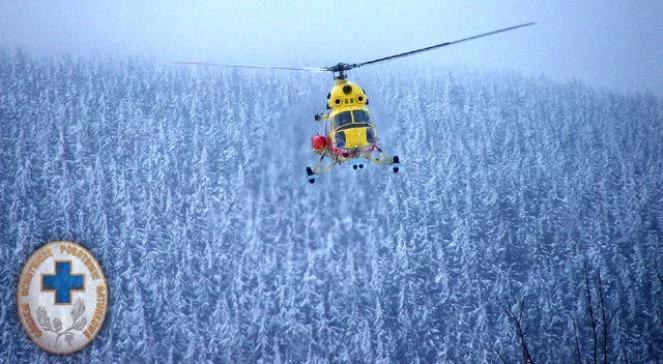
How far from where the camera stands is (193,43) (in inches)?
1252

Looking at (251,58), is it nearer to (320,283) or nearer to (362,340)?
(320,283)

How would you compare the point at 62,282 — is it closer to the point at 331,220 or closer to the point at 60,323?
the point at 60,323

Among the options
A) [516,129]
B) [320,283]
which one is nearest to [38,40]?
[320,283]

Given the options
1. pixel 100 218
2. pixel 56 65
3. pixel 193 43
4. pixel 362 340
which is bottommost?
pixel 362 340

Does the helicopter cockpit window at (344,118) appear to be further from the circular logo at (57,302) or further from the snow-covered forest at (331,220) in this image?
the circular logo at (57,302)

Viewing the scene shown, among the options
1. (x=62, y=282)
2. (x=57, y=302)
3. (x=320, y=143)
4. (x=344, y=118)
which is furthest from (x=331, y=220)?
(x=344, y=118)

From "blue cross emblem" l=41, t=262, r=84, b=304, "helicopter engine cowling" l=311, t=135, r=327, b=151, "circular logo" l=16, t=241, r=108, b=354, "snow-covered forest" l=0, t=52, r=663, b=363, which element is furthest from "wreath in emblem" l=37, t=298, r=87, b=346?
"helicopter engine cowling" l=311, t=135, r=327, b=151

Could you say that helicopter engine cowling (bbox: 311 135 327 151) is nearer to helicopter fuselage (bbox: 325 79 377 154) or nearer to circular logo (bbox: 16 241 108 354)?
helicopter fuselage (bbox: 325 79 377 154)

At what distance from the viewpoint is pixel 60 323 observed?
58.7ft

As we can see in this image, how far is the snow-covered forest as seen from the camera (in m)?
20.7

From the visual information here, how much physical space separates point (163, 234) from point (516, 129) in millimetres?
17557

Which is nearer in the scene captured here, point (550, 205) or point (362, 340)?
point (362, 340)

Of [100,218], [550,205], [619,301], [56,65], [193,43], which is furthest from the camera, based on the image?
[193,43]

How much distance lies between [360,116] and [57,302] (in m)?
13.8
